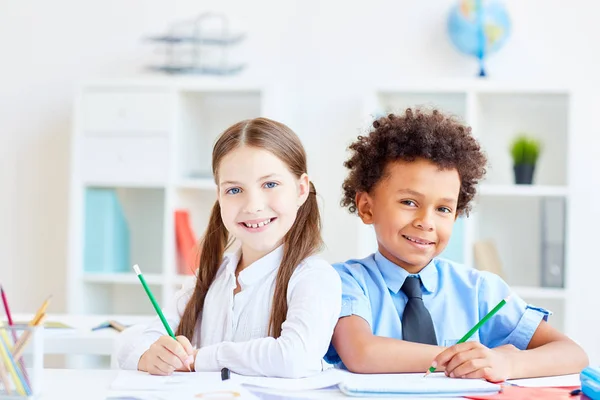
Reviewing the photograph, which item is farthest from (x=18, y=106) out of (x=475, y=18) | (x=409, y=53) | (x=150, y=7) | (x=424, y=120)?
(x=424, y=120)

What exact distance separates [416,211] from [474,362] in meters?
0.34

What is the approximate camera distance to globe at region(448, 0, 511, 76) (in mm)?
3453

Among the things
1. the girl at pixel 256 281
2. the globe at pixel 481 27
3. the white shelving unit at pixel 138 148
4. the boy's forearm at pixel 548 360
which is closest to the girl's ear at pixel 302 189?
the girl at pixel 256 281

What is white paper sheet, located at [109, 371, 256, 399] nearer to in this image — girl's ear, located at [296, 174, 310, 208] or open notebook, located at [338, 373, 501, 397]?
open notebook, located at [338, 373, 501, 397]

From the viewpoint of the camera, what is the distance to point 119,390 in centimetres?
122

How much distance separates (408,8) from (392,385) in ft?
8.94

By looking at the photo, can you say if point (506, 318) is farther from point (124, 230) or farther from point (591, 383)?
point (124, 230)

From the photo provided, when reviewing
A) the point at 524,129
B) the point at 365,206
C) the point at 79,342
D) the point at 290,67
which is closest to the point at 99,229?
the point at 290,67

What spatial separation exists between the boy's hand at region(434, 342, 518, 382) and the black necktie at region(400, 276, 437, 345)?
16cm

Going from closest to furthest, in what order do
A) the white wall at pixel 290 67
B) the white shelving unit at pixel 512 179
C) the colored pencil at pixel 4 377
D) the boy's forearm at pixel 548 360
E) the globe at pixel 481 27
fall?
the colored pencil at pixel 4 377, the boy's forearm at pixel 548 360, the white shelving unit at pixel 512 179, the globe at pixel 481 27, the white wall at pixel 290 67

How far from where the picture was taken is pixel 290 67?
3787 millimetres

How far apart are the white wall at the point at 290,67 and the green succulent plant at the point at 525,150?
28cm

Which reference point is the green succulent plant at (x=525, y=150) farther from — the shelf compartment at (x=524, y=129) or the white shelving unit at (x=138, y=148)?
the white shelving unit at (x=138, y=148)

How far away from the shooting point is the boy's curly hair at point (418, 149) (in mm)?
1582
